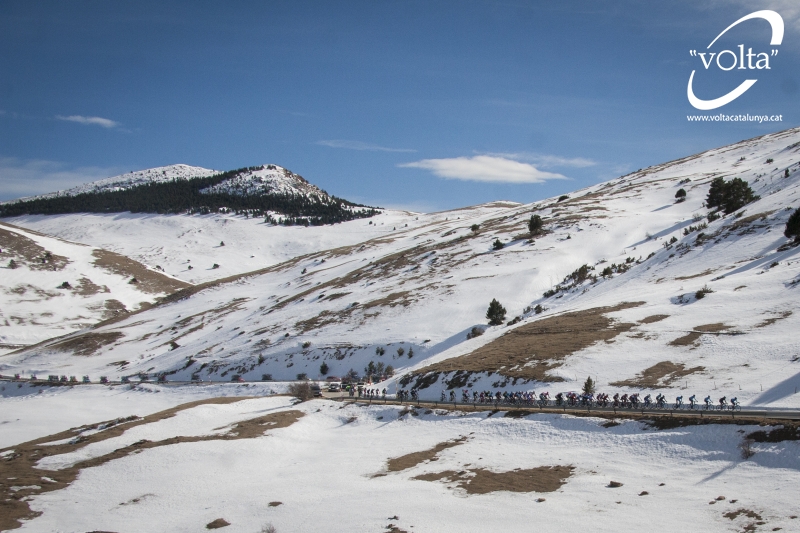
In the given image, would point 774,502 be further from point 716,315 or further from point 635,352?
point 716,315

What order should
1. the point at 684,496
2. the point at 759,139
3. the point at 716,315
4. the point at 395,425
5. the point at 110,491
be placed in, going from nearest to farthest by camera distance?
the point at 684,496 → the point at 110,491 → the point at 395,425 → the point at 716,315 → the point at 759,139

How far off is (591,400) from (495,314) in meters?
28.6

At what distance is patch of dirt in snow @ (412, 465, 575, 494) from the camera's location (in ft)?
88.0

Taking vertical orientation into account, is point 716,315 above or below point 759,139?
below

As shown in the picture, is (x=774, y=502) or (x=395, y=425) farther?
(x=395, y=425)

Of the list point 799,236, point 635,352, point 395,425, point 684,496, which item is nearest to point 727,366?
point 635,352

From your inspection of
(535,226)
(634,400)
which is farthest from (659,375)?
(535,226)

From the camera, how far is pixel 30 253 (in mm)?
154750

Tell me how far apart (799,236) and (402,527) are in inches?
2011

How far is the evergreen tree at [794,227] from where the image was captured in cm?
5222

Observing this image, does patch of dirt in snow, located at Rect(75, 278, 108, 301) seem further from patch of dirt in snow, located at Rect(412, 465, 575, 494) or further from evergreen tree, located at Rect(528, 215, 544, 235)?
patch of dirt in snow, located at Rect(412, 465, 575, 494)

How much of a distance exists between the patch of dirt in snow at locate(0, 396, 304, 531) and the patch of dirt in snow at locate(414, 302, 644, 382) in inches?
651

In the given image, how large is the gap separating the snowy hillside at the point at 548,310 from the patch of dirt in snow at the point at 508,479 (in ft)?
39.3

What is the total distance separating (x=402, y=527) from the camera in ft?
78.0
